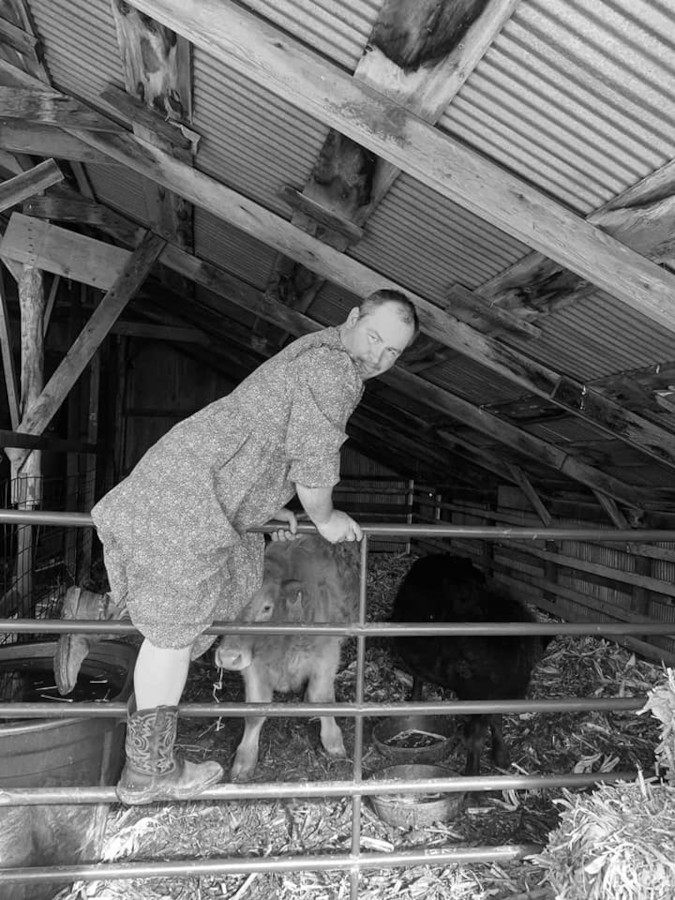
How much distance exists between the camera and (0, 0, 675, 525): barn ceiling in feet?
5.75

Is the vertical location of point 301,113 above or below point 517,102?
above

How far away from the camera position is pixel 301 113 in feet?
8.18

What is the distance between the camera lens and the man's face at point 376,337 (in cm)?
212

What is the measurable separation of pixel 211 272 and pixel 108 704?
3.79 meters

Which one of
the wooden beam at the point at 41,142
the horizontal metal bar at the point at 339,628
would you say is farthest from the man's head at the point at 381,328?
the wooden beam at the point at 41,142

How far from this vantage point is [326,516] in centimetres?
210

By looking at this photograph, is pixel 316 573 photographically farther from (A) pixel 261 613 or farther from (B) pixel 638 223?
(B) pixel 638 223

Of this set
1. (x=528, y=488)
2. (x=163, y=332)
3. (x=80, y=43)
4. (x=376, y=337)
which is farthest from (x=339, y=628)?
(x=163, y=332)

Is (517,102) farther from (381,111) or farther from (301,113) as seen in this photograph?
(301,113)

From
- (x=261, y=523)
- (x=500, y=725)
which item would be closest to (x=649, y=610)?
(x=500, y=725)

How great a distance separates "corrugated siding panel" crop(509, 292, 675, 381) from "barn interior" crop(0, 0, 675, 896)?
0.01 meters

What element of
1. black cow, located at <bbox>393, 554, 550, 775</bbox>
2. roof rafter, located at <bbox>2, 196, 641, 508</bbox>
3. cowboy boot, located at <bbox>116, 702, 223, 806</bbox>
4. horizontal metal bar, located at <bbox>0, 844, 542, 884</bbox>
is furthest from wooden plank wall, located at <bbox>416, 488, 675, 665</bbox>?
cowboy boot, located at <bbox>116, 702, 223, 806</bbox>

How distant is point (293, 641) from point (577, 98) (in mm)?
3178

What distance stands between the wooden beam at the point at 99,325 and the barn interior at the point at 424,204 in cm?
2
